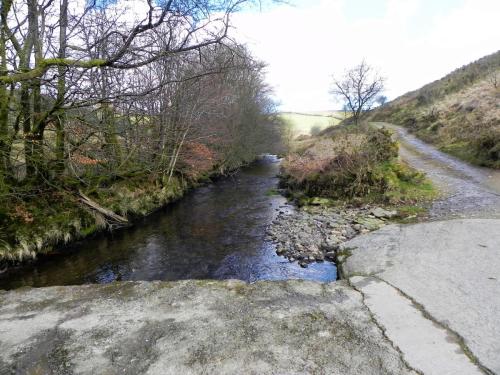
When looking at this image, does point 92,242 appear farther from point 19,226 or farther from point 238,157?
point 238,157

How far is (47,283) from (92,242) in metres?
2.99

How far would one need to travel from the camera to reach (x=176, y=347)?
3996 mm

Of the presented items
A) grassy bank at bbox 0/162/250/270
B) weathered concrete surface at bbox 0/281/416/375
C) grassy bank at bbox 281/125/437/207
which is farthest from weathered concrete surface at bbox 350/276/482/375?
grassy bank at bbox 0/162/250/270

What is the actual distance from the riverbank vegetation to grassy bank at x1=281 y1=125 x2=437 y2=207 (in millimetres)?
6426

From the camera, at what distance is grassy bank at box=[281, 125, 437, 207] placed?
1285 centimetres

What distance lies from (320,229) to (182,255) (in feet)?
15.4

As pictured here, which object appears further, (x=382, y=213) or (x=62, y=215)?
(x=382, y=213)

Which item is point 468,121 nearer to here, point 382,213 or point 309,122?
point 382,213

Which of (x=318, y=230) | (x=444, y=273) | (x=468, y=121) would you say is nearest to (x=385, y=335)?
(x=444, y=273)

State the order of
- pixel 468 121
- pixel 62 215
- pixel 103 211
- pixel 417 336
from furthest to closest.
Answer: pixel 468 121, pixel 103 211, pixel 62 215, pixel 417 336

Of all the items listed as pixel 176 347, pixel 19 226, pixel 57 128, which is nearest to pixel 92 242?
pixel 19 226

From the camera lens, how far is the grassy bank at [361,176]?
12.9 m

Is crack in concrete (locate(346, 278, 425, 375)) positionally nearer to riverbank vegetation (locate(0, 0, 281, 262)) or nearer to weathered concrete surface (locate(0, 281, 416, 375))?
weathered concrete surface (locate(0, 281, 416, 375))

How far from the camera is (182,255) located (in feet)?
32.3
